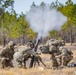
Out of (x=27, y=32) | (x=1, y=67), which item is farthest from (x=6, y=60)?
(x=27, y=32)

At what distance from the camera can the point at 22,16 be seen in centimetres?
5897

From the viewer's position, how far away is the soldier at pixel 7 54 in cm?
1513

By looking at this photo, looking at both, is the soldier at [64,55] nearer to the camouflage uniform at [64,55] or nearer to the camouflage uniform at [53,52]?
the camouflage uniform at [64,55]

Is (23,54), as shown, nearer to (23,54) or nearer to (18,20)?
(23,54)

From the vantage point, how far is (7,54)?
15516 mm

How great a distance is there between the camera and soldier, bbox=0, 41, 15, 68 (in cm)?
1513

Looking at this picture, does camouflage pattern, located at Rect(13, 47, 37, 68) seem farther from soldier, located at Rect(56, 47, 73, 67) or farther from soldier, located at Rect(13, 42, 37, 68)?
soldier, located at Rect(56, 47, 73, 67)

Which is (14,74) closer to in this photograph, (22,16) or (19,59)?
(19,59)

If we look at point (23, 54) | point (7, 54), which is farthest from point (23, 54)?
point (7, 54)

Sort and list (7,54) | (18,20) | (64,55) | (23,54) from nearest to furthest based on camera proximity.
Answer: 1. (23,54)
2. (64,55)
3. (7,54)
4. (18,20)

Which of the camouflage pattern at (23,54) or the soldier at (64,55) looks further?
the soldier at (64,55)

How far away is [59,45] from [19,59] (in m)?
2.08

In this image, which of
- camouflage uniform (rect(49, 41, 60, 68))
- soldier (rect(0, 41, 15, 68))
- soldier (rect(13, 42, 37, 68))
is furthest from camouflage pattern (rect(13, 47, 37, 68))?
camouflage uniform (rect(49, 41, 60, 68))

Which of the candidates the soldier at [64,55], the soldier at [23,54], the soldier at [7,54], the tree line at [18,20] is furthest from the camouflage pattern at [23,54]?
the tree line at [18,20]
